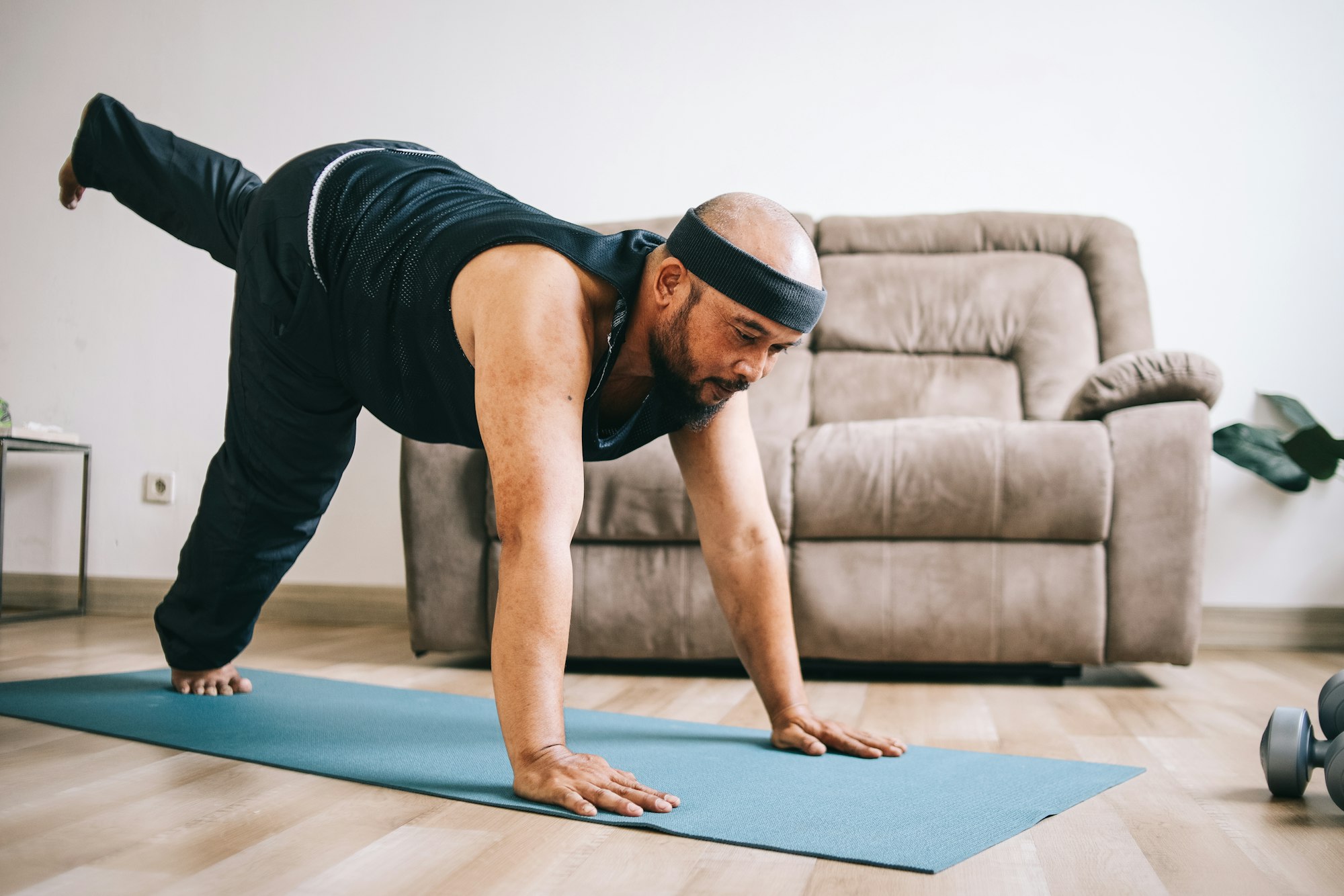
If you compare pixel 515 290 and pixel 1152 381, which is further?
pixel 1152 381

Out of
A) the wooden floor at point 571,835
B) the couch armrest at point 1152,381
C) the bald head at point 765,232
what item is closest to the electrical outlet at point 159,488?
the wooden floor at point 571,835

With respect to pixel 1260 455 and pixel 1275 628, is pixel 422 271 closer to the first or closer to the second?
pixel 1260 455

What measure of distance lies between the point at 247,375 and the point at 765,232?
35.0 inches

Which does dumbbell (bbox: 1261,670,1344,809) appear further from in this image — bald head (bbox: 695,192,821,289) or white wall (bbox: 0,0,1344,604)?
white wall (bbox: 0,0,1344,604)

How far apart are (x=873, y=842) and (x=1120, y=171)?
246 centimetres

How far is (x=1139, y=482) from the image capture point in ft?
6.50

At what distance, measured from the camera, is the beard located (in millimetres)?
1237

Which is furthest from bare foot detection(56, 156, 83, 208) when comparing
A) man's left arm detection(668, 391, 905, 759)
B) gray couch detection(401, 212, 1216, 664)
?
man's left arm detection(668, 391, 905, 759)

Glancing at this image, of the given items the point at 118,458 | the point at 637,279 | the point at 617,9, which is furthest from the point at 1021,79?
the point at 118,458

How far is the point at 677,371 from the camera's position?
1265mm

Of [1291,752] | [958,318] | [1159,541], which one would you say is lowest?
[1291,752]

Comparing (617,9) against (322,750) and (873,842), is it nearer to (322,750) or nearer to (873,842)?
(322,750)

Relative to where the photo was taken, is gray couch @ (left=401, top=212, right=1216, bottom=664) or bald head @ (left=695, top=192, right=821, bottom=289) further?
gray couch @ (left=401, top=212, right=1216, bottom=664)

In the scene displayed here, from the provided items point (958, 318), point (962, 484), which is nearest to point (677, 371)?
point (962, 484)
